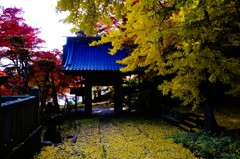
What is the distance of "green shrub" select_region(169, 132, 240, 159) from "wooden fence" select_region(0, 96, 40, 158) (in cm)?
462

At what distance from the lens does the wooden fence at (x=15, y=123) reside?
4.57 m

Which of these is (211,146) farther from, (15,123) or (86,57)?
(86,57)

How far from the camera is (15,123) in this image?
17.3 feet

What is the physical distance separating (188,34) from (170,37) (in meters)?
3.63

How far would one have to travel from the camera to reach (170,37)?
8.09 metres

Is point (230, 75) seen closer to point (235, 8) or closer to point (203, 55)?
point (203, 55)

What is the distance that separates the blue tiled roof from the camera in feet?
47.6

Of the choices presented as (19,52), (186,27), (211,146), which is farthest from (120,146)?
(19,52)

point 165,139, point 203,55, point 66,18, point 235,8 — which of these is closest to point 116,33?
point 66,18

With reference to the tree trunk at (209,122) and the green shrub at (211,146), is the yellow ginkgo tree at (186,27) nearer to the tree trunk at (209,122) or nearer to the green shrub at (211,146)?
the green shrub at (211,146)

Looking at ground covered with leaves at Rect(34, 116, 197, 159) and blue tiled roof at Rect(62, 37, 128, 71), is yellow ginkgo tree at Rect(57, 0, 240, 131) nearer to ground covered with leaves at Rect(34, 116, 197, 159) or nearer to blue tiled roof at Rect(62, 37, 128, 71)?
ground covered with leaves at Rect(34, 116, 197, 159)

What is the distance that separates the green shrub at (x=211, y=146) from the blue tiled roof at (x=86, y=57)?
8.08 meters

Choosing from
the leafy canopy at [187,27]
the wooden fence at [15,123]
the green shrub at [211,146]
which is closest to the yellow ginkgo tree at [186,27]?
the leafy canopy at [187,27]

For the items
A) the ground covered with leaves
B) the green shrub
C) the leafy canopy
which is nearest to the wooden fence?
the ground covered with leaves
